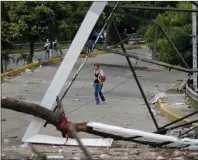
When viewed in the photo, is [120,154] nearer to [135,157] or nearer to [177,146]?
[135,157]

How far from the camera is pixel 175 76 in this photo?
25.3 meters

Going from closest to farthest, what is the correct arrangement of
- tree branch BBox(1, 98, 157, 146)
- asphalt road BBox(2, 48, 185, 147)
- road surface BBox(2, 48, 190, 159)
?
1. tree branch BBox(1, 98, 157, 146)
2. road surface BBox(2, 48, 190, 159)
3. asphalt road BBox(2, 48, 185, 147)

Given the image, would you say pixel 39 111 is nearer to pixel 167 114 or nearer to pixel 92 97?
Answer: pixel 167 114

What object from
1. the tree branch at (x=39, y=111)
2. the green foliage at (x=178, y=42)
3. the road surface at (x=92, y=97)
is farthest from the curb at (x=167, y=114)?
the tree branch at (x=39, y=111)

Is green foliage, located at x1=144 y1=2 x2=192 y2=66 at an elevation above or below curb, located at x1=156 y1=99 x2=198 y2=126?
above

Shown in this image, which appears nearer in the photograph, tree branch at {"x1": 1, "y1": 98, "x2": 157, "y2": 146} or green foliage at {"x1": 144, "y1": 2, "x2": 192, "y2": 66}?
tree branch at {"x1": 1, "y1": 98, "x2": 157, "y2": 146}

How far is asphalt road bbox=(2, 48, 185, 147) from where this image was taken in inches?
439

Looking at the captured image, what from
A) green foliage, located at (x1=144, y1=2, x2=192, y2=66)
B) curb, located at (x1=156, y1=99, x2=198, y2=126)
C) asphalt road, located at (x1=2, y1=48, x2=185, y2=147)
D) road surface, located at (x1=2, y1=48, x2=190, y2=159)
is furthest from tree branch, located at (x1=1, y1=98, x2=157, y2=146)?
green foliage, located at (x1=144, y1=2, x2=192, y2=66)

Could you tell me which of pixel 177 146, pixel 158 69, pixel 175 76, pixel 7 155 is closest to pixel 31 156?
pixel 7 155

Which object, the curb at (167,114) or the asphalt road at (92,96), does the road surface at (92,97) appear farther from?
the curb at (167,114)

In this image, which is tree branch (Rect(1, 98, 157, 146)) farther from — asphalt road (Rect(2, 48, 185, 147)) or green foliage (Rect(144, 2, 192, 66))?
green foliage (Rect(144, 2, 192, 66))

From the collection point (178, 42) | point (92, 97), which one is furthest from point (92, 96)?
point (178, 42)

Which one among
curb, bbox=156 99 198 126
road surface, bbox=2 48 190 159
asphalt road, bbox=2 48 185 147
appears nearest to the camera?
road surface, bbox=2 48 190 159

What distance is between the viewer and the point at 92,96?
16797mm
